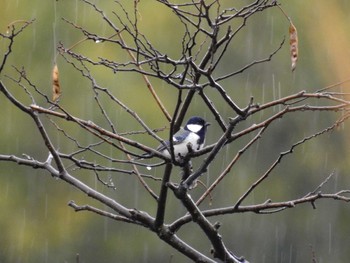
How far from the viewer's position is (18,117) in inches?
393

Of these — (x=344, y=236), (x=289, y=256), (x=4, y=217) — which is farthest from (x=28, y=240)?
(x=344, y=236)

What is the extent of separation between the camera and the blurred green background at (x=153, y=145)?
9.87 meters

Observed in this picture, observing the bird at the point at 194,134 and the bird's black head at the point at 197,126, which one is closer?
the bird at the point at 194,134

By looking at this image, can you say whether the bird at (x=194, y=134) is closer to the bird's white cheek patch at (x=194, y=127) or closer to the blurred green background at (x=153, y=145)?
the bird's white cheek patch at (x=194, y=127)

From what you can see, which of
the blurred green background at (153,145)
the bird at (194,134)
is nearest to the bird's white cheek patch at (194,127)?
the bird at (194,134)

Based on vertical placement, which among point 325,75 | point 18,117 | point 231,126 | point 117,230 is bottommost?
point 231,126

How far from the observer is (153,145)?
9641 millimetres

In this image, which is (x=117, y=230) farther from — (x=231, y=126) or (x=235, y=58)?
(x=231, y=126)

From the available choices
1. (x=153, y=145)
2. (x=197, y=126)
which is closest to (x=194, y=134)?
(x=197, y=126)

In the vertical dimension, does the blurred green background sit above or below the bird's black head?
above

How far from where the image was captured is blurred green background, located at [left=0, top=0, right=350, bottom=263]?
9867mm

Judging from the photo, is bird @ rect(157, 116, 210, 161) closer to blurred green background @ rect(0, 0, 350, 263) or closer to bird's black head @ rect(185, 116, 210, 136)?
bird's black head @ rect(185, 116, 210, 136)

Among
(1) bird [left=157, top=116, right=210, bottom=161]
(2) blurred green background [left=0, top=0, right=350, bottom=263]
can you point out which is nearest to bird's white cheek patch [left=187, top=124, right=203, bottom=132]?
(1) bird [left=157, top=116, right=210, bottom=161]

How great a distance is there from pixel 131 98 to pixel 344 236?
3.44 meters
